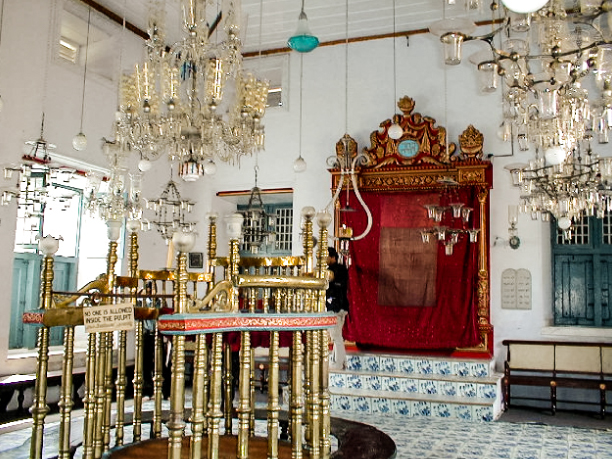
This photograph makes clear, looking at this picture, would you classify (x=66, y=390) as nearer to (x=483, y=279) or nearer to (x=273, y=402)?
(x=273, y=402)

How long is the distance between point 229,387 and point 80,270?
5.05 m

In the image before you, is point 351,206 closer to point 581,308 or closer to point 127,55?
point 581,308

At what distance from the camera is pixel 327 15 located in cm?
894

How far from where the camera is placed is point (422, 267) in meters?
8.62

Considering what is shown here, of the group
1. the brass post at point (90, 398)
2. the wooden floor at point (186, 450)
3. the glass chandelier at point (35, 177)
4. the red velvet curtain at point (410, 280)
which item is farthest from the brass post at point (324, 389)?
the red velvet curtain at point (410, 280)

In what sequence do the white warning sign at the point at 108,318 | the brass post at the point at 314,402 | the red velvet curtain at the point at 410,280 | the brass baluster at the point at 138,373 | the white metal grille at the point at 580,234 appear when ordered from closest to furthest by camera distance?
the white warning sign at the point at 108,318
the brass post at the point at 314,402
the brass baluster at the point at 138,373
the red velvet curtain at the point at 410,280
the white metal grille at the point at 580,234

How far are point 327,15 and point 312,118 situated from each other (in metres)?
1.64

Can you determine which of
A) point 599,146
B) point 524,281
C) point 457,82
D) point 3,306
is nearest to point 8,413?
point 3,306

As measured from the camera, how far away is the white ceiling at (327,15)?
8.51m

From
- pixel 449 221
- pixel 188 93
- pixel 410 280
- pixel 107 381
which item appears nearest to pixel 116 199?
pixel 188 93

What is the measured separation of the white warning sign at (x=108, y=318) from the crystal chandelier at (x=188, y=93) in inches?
87.8

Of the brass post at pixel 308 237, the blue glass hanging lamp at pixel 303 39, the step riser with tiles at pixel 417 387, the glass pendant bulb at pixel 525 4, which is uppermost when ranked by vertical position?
the blue glass hanging lamp at pixel 303 39

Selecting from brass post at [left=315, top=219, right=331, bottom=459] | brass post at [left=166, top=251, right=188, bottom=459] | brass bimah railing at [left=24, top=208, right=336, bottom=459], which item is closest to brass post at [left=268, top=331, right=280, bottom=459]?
brass bimah railing at [left=24, top=208, right=336, bottom=459]

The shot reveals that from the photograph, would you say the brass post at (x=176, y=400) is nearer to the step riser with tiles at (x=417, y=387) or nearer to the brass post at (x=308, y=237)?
the brass post at (x=308, y=237)
